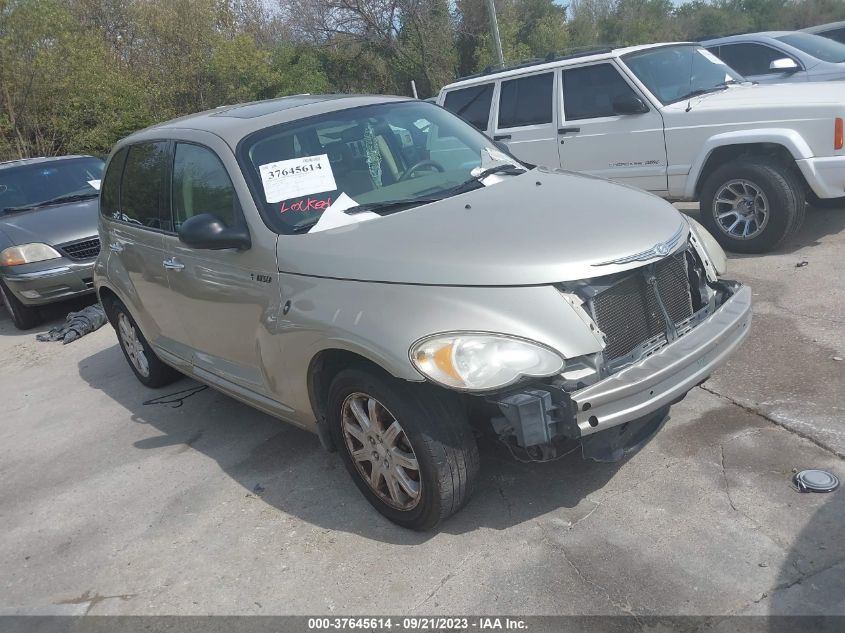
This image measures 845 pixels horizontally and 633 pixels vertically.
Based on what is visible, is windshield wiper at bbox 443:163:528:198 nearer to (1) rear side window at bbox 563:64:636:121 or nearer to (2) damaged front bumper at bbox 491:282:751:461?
(2) damaged front bumper at bbox 491:282:751:461

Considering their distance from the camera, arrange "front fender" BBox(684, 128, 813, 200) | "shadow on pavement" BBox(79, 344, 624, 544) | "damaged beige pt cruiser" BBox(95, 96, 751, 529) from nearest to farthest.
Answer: "damaged beige pt cruiser" BBox(95, 96, 751, 529) < "shadow on pavement" BBox(79, 344, 624, 544) < "front fender" BBox(684, 128, 813, 200)

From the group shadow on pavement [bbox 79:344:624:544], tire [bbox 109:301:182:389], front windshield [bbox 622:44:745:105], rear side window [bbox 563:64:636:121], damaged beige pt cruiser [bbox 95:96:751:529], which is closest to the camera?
damaged beige pt cruiser [bbox 95:96:751:529]

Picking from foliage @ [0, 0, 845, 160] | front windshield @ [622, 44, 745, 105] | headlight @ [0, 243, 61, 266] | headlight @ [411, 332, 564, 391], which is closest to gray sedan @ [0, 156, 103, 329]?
headlight @ [0, 243, 61, 266]

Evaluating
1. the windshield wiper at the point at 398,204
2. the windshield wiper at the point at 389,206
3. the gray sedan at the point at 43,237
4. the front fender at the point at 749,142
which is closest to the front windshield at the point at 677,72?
the front fender at the point at 749,142

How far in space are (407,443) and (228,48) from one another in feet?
82.3

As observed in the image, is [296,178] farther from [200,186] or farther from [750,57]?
[750,57]

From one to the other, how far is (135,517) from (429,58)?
2881cm

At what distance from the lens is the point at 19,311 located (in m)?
8.95

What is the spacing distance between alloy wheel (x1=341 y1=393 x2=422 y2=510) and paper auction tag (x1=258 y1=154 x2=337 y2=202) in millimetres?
1156

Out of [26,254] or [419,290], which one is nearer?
[419,290]

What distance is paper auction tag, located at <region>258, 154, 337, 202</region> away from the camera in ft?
13.0

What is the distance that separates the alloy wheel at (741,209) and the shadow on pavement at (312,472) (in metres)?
3.69

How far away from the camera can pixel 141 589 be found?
3.55 meters

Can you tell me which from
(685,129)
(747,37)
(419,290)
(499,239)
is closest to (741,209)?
(685,129)
